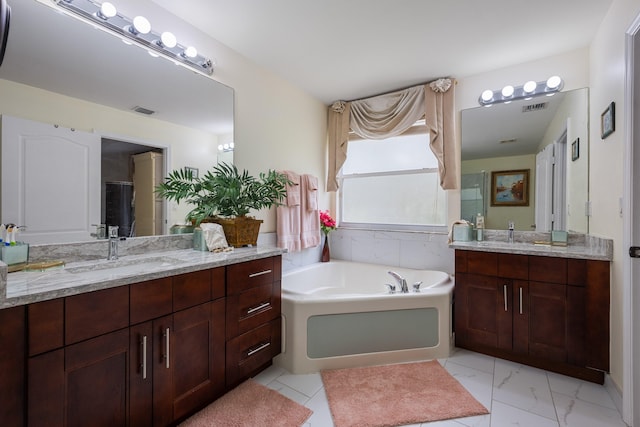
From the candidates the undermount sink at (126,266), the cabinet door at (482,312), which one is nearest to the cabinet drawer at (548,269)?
the cabinet door at (482,312)

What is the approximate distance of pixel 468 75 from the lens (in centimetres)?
267

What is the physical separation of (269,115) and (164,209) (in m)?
1.27

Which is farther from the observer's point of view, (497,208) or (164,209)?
(497,208)

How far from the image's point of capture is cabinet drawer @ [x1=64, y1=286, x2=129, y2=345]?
3.42 ft

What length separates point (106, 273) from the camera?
50.0 inches

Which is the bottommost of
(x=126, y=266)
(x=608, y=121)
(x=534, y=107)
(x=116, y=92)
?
(x=126, y=266)

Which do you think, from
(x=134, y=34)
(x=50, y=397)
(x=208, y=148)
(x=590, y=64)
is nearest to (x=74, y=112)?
(x=134, y=34)

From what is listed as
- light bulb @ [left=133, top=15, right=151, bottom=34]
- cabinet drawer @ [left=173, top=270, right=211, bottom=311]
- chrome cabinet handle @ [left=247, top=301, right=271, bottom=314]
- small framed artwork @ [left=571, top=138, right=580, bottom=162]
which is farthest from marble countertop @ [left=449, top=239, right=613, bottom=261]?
light bulb @ [left=133, top=15, right=151, bottom=34]

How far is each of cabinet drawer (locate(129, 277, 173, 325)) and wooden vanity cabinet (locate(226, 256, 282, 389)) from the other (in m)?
0.35

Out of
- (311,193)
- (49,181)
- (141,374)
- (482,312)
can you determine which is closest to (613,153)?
(482,312)

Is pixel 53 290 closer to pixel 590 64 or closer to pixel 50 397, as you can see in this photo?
pixel 50 397

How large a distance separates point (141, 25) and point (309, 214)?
1909 mm

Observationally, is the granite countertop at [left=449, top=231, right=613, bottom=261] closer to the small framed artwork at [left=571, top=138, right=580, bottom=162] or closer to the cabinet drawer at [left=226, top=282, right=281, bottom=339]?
the small framed artwork at [left=571, top=138, right=580, bottom=162]

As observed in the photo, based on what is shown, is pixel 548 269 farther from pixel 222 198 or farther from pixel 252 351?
pixel 222 198
